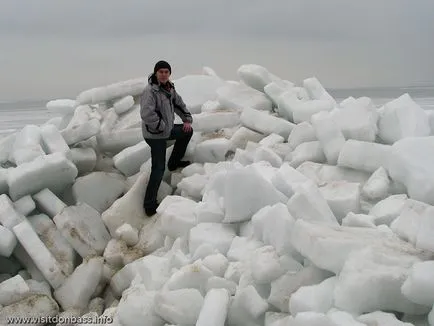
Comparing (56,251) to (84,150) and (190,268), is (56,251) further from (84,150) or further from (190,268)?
A: (190,268)

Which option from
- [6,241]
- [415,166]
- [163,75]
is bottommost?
[6,241]

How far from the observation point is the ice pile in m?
3.52

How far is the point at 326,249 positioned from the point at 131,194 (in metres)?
3.50

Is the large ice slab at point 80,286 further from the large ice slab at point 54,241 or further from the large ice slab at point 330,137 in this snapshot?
the large ice slab at point 330,137

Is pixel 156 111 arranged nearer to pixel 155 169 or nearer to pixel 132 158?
pixel 155 169

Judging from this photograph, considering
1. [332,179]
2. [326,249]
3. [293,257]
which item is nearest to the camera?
[326,249]

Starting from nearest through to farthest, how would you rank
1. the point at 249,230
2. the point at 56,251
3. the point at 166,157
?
1. the point at 249,230
2. the point at 56,251
3. the point at 166,157

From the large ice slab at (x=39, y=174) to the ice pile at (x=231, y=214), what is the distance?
17mm

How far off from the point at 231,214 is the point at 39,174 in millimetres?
2776

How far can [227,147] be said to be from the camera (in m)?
6.88

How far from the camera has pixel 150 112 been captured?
20.4ft

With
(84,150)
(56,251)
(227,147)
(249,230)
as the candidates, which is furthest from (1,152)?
(249,230)

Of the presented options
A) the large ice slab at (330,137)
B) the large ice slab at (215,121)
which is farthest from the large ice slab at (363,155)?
the large ice slab at (215,121)

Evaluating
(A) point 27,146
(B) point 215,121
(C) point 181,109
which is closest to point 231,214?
(C) point 181,109
